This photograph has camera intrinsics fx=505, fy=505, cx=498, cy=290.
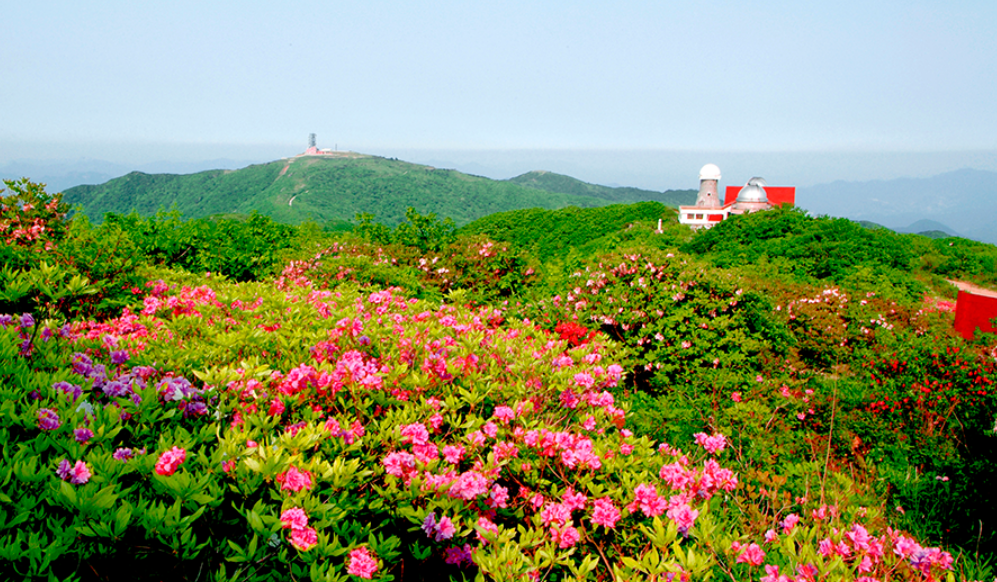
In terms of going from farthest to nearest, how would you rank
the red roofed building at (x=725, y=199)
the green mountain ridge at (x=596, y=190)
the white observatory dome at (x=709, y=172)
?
the green mountain ridge at (x=596, y=190) < the white observatory dome at (x=709, y=172) < the red roofed building at (x=725, y=199)

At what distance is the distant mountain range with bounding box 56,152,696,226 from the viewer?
79.9 m

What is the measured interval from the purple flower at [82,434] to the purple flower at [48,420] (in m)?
0.11

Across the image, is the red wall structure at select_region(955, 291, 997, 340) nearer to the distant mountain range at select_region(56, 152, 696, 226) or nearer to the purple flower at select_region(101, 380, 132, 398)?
the purple flower at select_region(101, 380, 132, 398)

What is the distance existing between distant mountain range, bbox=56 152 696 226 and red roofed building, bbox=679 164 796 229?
152 feet

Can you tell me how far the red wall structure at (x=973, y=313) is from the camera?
7828mm

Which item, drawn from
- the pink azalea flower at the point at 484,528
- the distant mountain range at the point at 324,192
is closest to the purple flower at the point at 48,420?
the pink azalea flower at the point at 484,528

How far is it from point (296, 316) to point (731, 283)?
525 centimetres

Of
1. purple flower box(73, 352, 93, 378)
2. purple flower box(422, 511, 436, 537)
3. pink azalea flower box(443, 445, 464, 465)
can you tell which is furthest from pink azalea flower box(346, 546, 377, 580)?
purple flower box(73, 352, 93, 378)

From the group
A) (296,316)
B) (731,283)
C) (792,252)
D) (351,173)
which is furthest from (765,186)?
(351,173)

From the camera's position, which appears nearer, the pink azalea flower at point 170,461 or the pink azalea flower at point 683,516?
the pink azalea flower at point 170,461

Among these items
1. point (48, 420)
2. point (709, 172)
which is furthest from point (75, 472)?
point (709, 172)

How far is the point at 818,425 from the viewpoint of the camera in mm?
5113

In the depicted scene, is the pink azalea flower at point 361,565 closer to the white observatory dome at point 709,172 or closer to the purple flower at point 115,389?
the purple flower at point 115,389

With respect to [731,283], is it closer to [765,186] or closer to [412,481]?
[412,481]
